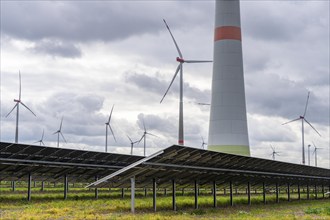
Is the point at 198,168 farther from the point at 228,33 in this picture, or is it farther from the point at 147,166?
the point at 228,33

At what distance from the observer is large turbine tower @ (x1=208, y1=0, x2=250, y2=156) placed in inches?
2965

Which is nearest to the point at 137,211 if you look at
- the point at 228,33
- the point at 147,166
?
the point at 147,166

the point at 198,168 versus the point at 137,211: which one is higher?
the point at 198,168

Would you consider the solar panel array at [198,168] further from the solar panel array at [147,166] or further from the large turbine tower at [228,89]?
the large turbine tower at [228,89]

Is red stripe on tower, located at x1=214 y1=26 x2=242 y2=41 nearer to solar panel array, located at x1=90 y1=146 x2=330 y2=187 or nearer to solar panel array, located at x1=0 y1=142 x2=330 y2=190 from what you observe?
solar panel array, located at x1=0 y1=142 x2=330 y2=190

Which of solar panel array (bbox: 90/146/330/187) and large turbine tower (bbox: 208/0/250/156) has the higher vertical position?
large turbine tower (bbox: 208/0/250/156)

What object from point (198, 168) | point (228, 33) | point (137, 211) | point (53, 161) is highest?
point (228, 33)

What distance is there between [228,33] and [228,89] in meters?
8.68

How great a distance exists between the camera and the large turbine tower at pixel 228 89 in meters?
75.3

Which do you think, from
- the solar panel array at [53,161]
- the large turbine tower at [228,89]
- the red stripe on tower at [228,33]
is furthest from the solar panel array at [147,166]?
the red stripe on tower at [228,33]

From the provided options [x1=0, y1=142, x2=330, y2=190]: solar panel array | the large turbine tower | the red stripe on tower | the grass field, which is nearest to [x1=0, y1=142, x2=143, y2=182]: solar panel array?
[x1=0, y1=142, x2=330, y2=190]: solar panel array

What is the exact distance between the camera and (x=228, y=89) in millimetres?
75500

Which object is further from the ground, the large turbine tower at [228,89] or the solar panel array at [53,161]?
the large turbine tower at [228,89]

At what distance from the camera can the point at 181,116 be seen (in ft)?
217
